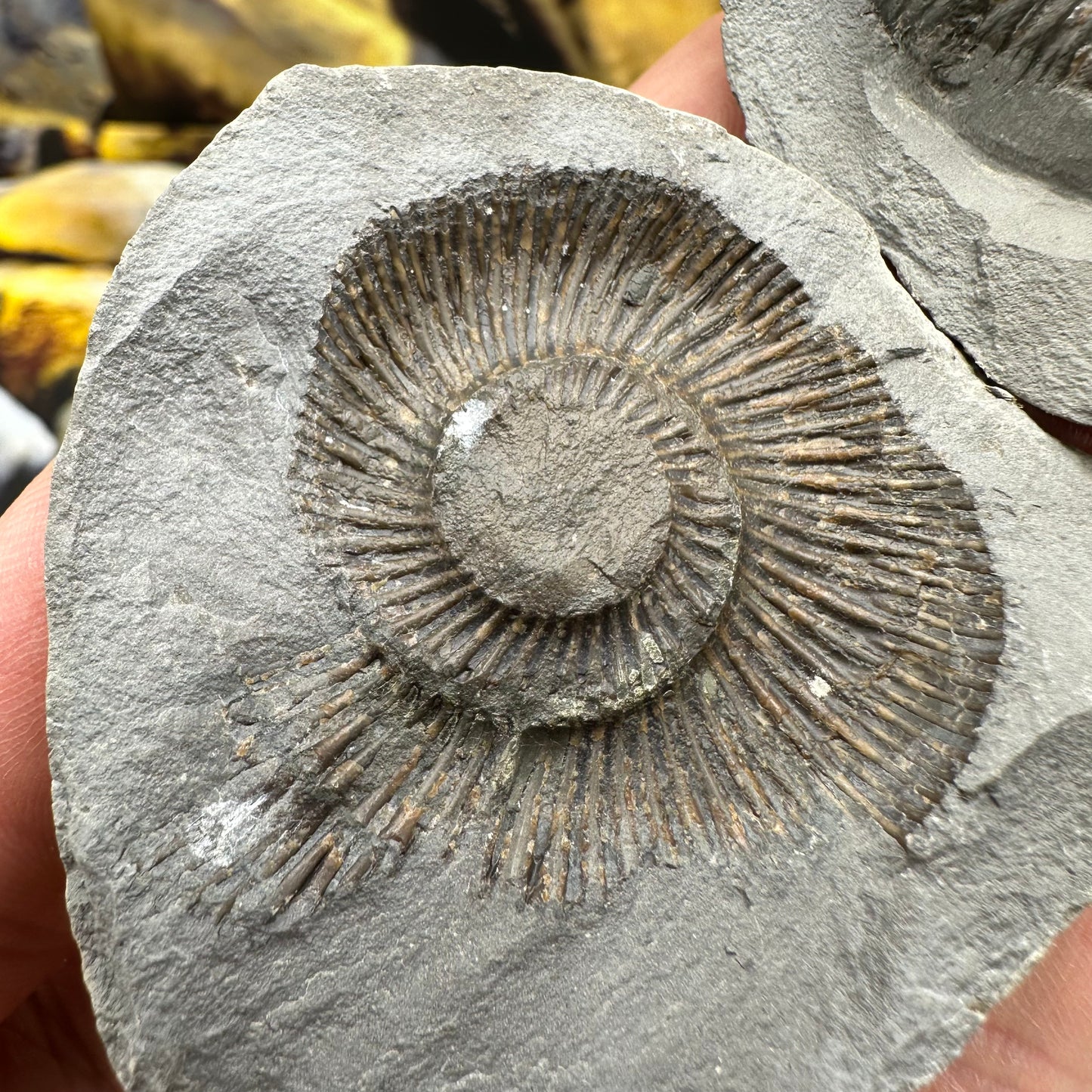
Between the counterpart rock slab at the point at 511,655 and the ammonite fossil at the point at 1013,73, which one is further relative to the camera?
the ammonite fossil at the point at 1013,73

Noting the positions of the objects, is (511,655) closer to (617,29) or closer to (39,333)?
(39,333)

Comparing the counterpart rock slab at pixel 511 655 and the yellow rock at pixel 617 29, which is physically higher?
the yellow rock at pixel 617 29

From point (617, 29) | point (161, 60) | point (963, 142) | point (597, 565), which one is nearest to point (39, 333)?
point (161, 60)

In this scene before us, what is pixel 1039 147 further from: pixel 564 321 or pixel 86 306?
pixel 86 306

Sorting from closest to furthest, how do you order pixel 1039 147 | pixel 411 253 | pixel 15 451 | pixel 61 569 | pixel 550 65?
pixel 61 569
pixel 411 253
pixel 1039 147
pixel 15 451
pixel 550 65

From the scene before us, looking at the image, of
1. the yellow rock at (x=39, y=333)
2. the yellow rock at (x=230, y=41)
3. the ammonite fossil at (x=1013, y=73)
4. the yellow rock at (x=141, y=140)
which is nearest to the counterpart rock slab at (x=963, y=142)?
the ammonite fossil at (x=1013, y=73)

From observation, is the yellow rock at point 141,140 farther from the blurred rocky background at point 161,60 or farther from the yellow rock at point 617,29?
the yellow rock at point 617,29

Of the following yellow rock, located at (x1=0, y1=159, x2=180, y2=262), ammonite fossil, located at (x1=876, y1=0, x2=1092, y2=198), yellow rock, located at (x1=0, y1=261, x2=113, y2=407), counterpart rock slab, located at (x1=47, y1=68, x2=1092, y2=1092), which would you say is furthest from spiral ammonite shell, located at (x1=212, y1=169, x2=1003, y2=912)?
yellow rock, located at (x1=0, y1=159, x2=180, y2=262)

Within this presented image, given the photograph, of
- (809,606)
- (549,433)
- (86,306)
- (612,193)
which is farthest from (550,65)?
(809,606)
